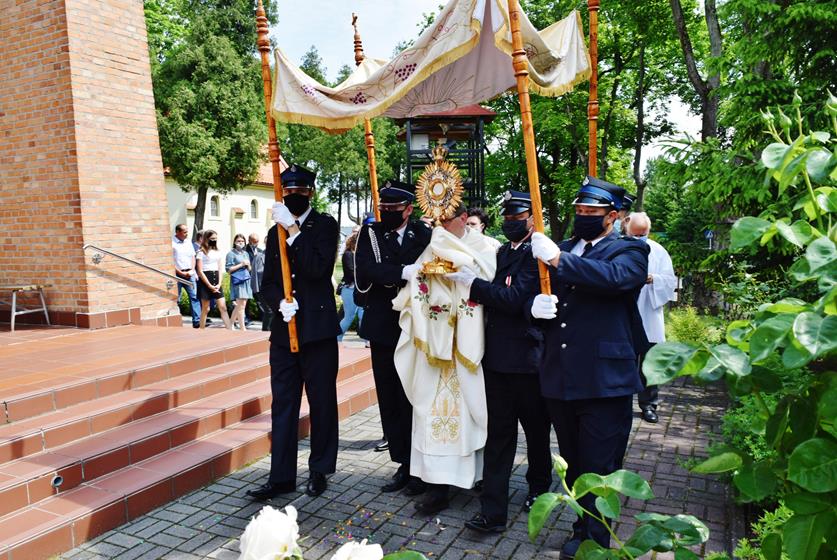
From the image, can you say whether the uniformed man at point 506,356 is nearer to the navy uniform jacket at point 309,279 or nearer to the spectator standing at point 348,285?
the navy uniform jacket at point 309,279

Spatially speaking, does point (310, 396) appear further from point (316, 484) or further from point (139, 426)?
point (139, 426)

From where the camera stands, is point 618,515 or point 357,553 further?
point 618,515

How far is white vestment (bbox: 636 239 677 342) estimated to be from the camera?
642 cm

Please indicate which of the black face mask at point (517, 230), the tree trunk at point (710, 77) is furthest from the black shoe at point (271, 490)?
the tree trunk at point (710, 77)

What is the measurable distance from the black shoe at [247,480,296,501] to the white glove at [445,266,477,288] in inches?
79.4

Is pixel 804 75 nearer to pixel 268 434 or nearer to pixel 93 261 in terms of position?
pixel 268 434

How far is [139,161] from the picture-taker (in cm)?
907

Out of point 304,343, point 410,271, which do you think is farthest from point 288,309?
point 410,271

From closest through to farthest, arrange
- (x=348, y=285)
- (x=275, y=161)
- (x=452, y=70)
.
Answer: (x=275, y=161), (x=452, y=70), (x=348, y=285)

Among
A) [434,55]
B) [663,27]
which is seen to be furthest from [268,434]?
[663,27]

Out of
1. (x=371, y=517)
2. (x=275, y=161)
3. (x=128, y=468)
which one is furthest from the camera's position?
(x=275, y=161)

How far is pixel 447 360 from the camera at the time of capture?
14.5 ft

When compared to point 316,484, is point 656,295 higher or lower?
higher

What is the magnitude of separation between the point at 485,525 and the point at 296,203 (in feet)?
8.91
